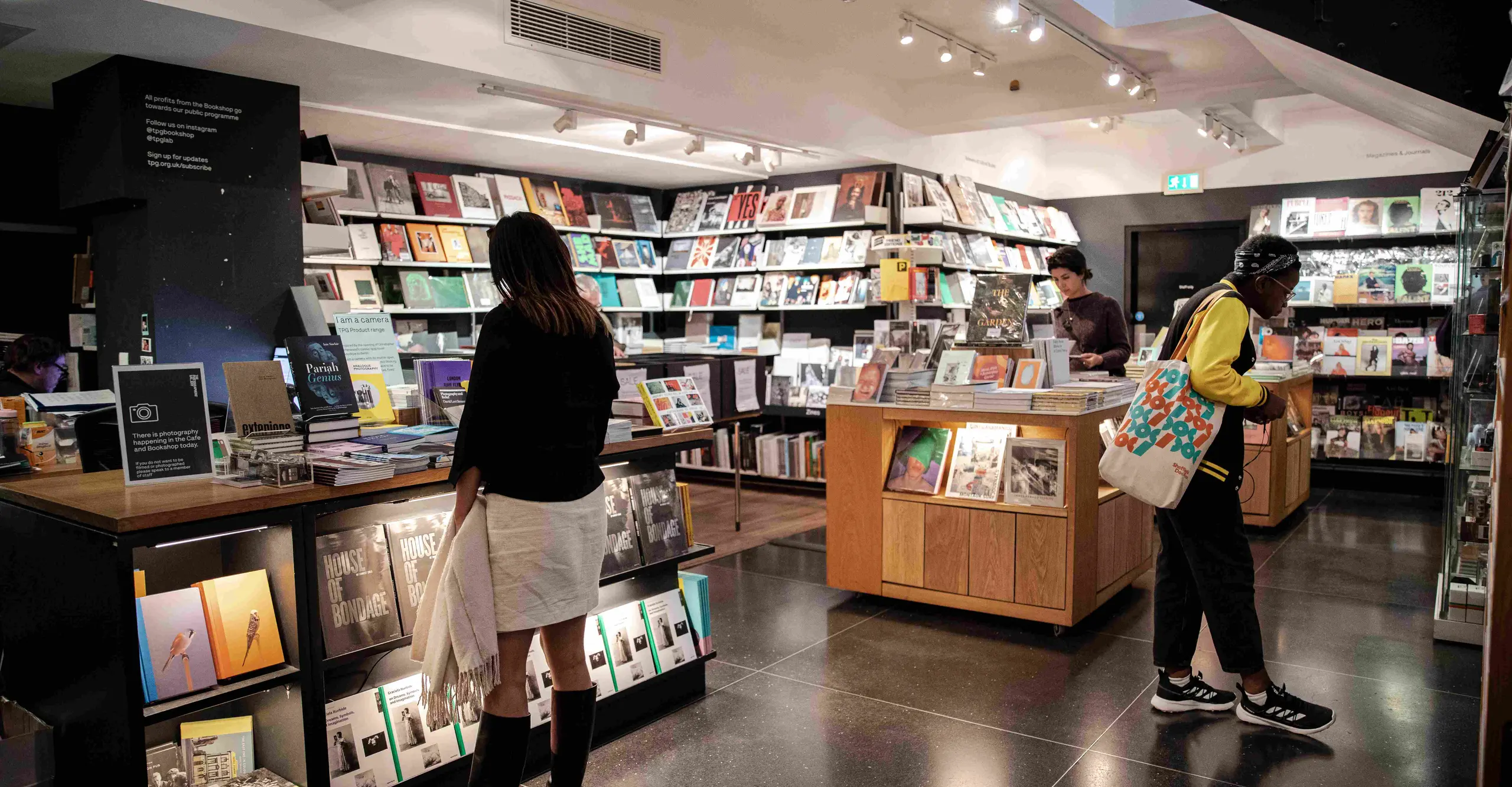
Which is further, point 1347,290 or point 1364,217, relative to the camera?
point 1364,217

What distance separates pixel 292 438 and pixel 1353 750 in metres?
3.25

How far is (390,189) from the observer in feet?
22.2

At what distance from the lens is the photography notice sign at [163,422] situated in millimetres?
2326

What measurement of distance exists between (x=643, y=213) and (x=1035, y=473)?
570 centimetres

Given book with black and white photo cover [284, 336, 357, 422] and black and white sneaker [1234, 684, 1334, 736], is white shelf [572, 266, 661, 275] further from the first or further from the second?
black and white sneaker [1234, 684, 1334, 736]

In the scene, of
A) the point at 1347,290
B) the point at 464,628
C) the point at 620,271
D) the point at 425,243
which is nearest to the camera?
the point at 464,628

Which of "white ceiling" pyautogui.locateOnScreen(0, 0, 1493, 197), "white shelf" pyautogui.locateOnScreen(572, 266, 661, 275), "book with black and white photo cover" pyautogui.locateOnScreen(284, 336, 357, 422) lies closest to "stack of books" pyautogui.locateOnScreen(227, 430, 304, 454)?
"book with black and white photo cover" pyautogui.locateOnScreen(284, 336, 357, 422)

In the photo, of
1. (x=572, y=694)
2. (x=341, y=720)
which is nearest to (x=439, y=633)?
(x=572, y=694)

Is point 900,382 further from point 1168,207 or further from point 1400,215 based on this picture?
point 1168,207

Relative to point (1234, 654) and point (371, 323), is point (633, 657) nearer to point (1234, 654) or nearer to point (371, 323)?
point (371, 323)

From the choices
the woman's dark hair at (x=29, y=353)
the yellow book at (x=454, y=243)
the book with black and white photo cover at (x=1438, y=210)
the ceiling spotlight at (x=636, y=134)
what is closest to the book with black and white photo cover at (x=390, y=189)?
the yellow book at (x=454, y=243)

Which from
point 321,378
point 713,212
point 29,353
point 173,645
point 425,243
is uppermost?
point 713,212

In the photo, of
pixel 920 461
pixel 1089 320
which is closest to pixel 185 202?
pixel 920 461

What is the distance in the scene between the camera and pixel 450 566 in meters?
2.10
